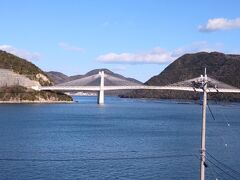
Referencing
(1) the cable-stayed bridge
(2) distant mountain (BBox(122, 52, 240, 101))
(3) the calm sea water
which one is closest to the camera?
(3) the calm sea water

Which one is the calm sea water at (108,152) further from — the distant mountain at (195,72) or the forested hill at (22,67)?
the distant mountain at (195,72)

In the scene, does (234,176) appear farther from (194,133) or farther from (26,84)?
(26,84)

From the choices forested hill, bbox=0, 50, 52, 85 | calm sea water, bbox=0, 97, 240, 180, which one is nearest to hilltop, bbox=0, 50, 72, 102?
forested hill, bbox=0, 50, 52, 85

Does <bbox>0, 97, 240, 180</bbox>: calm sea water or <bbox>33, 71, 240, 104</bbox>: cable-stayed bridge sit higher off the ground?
<bbox>33, 71, 240, 104</bbox>: cable-stayed bridge

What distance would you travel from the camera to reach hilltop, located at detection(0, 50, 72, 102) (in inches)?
3981

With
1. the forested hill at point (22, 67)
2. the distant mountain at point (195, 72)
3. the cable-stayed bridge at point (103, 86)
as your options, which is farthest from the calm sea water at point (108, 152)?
the distant mountain at point (195, 72)

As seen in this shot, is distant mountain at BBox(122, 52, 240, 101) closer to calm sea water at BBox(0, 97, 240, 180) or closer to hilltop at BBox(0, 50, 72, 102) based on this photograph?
hilltop at BBox(0, 50, 72, 102)

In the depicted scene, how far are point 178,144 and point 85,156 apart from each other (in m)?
8.11

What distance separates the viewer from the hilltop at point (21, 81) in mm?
101125

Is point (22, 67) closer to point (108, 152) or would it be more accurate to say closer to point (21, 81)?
point (21, 81)

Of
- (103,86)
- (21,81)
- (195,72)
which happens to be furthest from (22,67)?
(195,72)

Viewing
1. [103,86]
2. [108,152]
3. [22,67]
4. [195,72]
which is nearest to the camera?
[108,152]

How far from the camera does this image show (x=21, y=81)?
106 meters

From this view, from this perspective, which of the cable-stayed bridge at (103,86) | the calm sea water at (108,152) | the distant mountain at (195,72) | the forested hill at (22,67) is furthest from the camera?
the distant mountain at (195,72)
